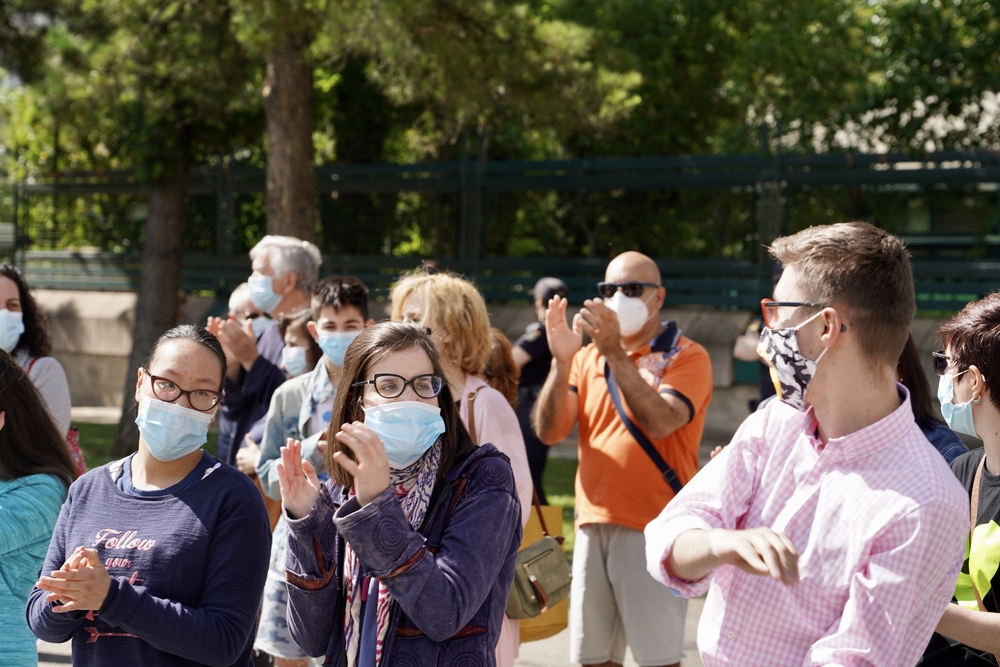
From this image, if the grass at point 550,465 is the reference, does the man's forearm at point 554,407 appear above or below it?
above

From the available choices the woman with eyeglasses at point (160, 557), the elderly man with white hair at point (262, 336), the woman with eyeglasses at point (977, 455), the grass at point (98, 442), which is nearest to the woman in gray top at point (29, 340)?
the elderly man with white hair at point (262, 336)

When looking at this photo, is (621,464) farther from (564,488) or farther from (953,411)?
(564,488)

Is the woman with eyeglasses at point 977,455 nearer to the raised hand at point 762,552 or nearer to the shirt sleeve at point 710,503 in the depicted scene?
the shirt sleeve at point 710,503

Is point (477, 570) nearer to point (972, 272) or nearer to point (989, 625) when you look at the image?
point (989, 625)

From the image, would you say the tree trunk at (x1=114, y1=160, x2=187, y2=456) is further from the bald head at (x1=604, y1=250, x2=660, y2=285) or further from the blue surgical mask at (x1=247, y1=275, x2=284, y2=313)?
the bald head at (x1=604, y1=250, x2=660, y2=285)

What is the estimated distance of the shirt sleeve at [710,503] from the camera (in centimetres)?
210

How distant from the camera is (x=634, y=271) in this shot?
15.7 ft

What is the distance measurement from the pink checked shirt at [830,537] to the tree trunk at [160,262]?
10.8 metres

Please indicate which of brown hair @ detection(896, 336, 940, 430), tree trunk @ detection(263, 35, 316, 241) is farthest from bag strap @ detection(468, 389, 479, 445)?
tree trunk @ detection(263, 35, 316, 241)

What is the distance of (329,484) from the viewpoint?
268cm

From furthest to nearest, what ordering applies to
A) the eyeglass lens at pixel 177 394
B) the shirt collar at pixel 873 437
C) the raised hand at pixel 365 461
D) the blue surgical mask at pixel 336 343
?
1. the blue surgical mask at pixel 336 343
2. the eyeglass lens at pixel 177 394
3. the raised hand at pixel 365 461
4. the shirt collar at pixel 873 437

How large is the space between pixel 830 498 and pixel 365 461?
953 mm

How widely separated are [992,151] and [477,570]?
32.5ft

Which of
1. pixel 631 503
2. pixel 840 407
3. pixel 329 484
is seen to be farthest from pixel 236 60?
pixel 840 407
